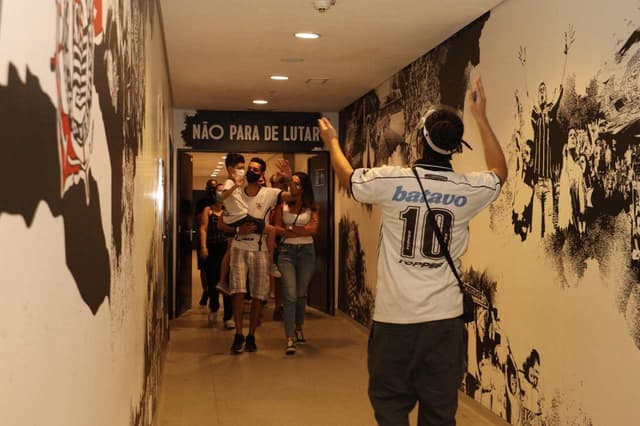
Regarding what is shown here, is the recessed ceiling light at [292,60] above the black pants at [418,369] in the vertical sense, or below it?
above

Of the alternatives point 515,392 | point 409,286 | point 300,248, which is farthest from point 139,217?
point 300,248

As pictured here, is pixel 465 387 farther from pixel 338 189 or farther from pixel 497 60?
pixel 338 189

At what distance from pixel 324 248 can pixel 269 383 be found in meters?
3.71

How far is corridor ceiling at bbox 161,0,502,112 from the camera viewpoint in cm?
434

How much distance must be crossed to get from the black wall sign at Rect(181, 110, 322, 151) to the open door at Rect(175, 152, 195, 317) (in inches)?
12.2

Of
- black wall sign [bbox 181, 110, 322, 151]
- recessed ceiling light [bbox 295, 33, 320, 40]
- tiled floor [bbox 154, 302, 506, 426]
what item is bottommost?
tiled floor [bbox 154, 302, 506, 426]

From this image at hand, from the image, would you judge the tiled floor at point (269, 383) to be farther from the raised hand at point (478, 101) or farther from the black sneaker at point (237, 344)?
the raised hand at point (478, 101)

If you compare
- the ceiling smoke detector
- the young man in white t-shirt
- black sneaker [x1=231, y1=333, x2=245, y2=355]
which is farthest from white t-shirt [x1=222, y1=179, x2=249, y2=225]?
the ceiling smoke detector

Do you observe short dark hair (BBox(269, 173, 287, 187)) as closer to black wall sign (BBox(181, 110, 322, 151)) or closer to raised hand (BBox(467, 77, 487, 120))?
black wall sign (BBox(181, 110, 322, 151))

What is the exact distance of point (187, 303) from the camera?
8.74 metres

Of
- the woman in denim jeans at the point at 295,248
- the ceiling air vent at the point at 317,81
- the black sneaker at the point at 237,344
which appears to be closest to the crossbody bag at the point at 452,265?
the woman in denim jeans at the point at 295,248

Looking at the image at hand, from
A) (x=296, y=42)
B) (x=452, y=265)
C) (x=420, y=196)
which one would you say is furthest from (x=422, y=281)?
(x=296, y=42)

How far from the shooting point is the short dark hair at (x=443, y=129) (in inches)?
100

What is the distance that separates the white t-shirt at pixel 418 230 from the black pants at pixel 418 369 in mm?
42
